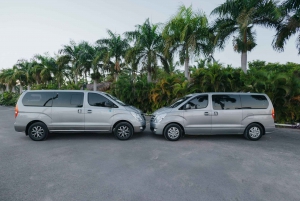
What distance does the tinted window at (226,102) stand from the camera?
6.24 meters

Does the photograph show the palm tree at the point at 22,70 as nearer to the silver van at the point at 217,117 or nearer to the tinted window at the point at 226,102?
the silver van at the point at 217,117

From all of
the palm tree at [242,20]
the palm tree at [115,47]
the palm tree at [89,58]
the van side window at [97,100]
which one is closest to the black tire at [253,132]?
the van side window at [97,100]

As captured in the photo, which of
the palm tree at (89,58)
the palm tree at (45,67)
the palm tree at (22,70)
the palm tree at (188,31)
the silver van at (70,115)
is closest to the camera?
the silver van at (70,115)

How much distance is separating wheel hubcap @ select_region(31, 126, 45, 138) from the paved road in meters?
0.36

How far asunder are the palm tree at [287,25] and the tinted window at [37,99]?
14185 millimetres

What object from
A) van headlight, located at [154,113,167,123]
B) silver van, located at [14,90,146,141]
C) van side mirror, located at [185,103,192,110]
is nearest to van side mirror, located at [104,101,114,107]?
silver van, located at [14,90,146,141]

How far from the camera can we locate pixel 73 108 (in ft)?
20.3

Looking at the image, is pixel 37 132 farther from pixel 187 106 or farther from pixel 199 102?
pixel 199 102

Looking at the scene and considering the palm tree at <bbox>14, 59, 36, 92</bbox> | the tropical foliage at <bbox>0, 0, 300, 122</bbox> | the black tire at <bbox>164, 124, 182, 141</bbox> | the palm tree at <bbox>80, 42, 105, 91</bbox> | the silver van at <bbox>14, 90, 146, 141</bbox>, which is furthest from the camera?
the palm tree at <bbox>14, 59, 36, 92</bbox>

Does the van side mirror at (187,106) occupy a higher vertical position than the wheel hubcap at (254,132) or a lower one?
higher

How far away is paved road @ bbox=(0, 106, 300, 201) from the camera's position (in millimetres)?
2992

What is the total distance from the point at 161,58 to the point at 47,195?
44.5ft

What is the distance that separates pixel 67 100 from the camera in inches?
247

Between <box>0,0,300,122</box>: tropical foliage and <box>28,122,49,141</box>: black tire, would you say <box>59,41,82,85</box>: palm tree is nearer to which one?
→ <box>0,0,300,122</box>: tropical foliage
